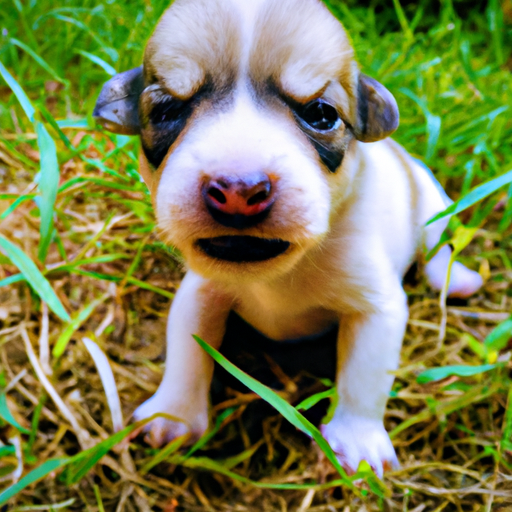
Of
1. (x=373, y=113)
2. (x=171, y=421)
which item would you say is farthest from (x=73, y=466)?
(x=373, y=113)

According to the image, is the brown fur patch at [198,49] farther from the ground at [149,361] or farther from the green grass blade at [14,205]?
the green grass blade at [14,205]

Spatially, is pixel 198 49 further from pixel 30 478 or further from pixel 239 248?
pixel 30 478

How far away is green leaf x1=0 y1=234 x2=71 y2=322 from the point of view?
1.58 m

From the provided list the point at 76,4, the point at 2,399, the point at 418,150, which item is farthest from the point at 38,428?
the point at 76,4

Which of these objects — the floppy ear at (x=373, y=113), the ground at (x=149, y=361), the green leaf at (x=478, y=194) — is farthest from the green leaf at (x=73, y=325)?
the green leaf at (x=478, y=194)

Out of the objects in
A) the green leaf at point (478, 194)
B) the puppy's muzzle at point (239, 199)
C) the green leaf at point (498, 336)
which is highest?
the puppy's muzzle at point (239, 199)

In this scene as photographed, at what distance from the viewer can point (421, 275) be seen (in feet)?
7.44

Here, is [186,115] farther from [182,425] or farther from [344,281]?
[182,425]

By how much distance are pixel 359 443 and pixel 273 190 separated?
917 mm

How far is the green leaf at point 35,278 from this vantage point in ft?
5.18

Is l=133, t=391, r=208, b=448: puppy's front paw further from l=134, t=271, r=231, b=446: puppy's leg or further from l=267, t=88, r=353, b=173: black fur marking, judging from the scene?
l=267, t=88, r=353, b=173: black fur marking

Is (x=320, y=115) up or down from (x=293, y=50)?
down

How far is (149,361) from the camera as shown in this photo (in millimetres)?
1994

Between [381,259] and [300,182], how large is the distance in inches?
21.8
